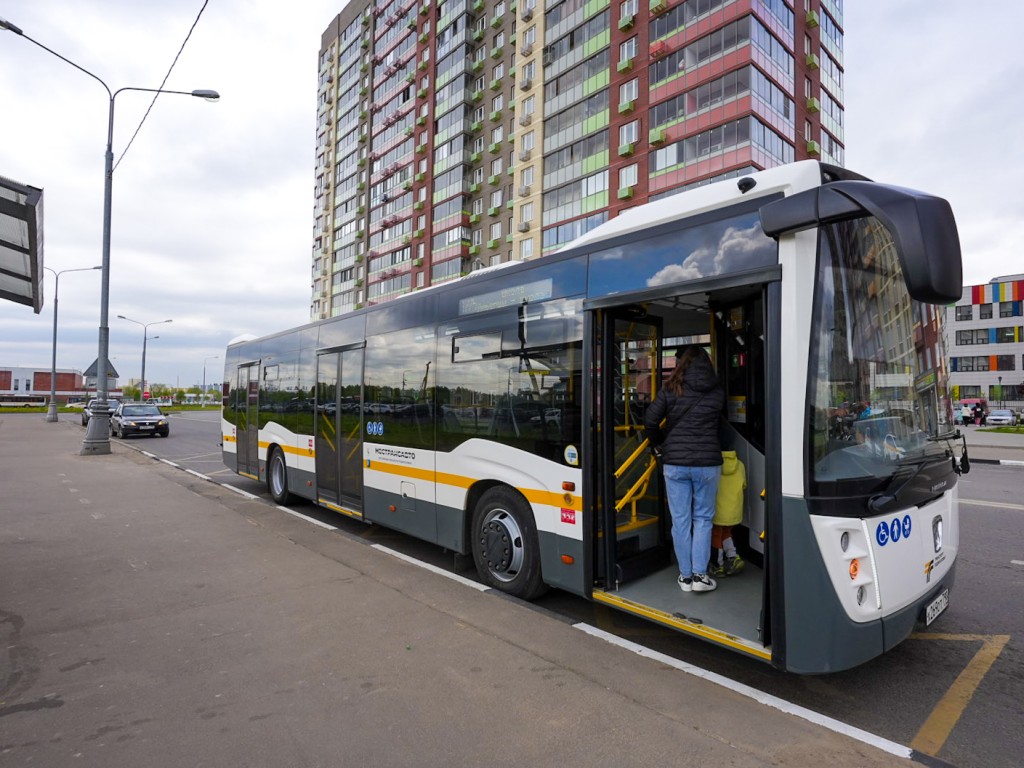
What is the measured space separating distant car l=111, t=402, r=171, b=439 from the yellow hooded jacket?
26.6 meters

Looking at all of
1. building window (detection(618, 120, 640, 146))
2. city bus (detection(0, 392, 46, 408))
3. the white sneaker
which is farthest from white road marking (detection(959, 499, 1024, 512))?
Result: city bus (detection(0, 392, 46, 408))

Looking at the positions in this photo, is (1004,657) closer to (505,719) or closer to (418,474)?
(505,719)

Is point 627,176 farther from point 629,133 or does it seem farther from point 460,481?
point 460,481

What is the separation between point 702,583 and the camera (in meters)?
4.25

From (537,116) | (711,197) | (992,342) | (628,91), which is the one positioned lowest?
(711,197)

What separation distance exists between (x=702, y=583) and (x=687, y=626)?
22.5 inches

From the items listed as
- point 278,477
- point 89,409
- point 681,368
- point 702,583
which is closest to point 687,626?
point 702,583

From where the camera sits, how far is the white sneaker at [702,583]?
424 cm

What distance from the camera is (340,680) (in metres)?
3.63

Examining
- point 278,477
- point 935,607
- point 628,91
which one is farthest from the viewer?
point 628,91

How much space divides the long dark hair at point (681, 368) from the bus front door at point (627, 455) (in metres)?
0.45

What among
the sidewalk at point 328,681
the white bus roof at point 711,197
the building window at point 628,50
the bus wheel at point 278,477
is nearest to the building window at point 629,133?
the building window at point 628,50

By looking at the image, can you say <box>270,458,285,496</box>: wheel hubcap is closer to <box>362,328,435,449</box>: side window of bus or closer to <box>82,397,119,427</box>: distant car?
<box>362,328,435,449</box>: side window of bus

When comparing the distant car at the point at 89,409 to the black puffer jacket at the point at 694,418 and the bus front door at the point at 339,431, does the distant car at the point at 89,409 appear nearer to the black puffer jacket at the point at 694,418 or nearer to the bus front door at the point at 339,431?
the bus front door at the point at 339,431
